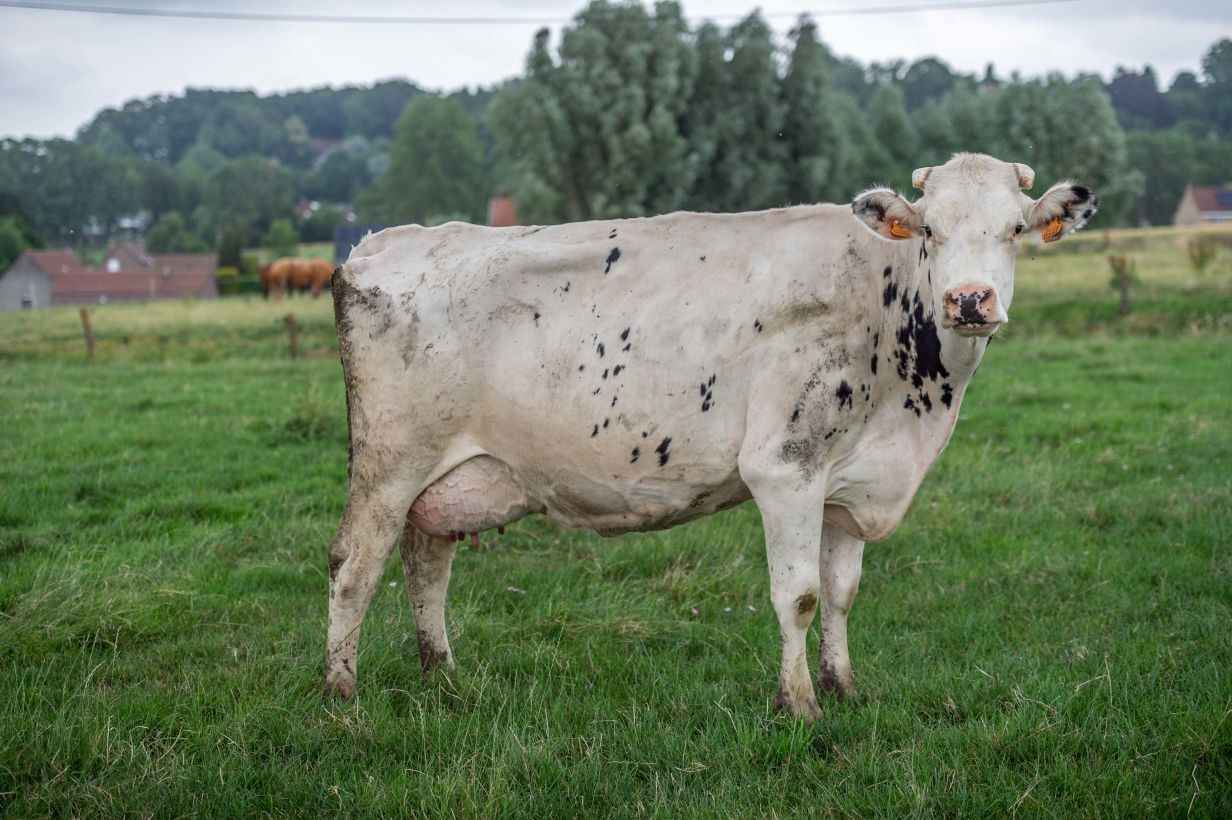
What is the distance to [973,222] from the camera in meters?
4.02

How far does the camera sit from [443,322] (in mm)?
4852

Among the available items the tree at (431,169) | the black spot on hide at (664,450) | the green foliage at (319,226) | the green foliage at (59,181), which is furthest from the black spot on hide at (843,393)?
the green foliage at (319,226)

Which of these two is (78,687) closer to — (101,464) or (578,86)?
(101,464)

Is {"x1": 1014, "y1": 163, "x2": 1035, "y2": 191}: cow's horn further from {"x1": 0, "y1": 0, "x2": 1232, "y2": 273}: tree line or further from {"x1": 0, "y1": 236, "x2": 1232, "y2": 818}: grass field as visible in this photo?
{"x1": 0, "y1": 0, "x2": 1232, "y2": 273}: tree line

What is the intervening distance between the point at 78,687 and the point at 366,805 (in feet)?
6.03

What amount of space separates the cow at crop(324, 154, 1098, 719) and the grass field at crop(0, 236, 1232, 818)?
1.59 ft

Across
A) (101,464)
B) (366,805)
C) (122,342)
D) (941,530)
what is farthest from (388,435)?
(122,342)

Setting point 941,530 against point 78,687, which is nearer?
point 78,687

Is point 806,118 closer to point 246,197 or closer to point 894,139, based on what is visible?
point 894,139

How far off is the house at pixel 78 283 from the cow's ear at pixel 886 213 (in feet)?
179

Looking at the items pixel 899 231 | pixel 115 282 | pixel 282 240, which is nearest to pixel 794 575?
pixel 899 231

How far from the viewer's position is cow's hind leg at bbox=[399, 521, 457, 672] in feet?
17.1

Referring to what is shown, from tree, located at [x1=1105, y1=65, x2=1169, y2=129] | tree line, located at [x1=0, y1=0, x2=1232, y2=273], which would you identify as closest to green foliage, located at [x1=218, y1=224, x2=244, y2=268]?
tree line, located at [x1=0, y1=0, x2=1232, y2=273]

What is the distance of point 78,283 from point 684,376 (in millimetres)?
61346
